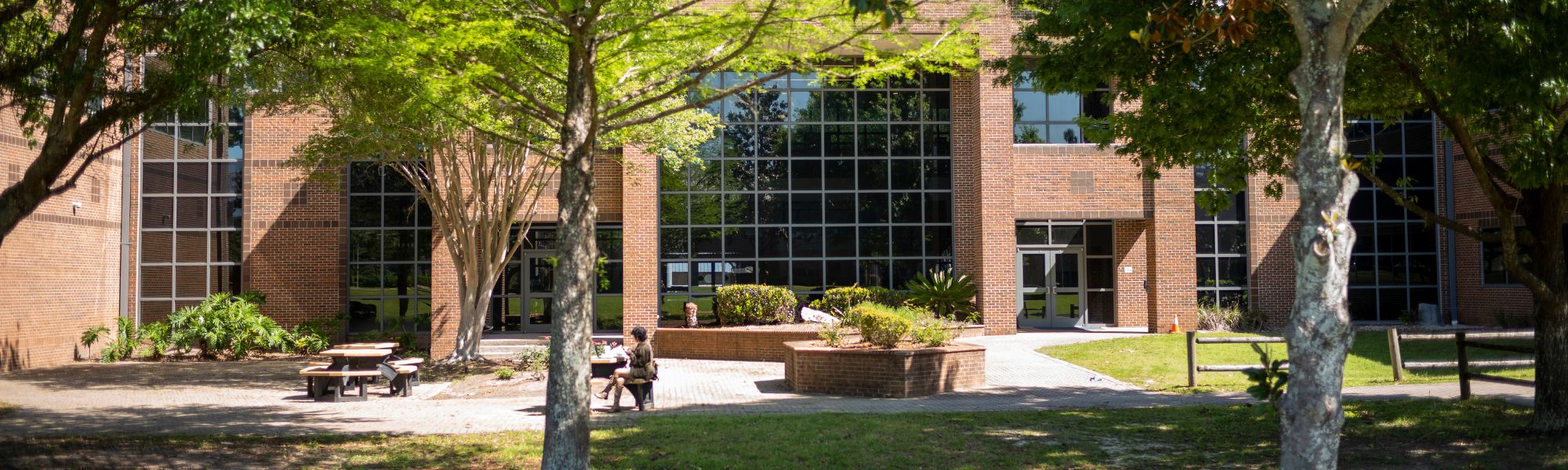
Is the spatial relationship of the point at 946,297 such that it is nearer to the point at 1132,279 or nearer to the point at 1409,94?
the point at 1132,279

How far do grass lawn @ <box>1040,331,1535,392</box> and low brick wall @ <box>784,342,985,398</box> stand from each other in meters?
2.73

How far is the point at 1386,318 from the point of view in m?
24.8

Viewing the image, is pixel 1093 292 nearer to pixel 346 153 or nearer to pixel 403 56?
pixel 346 153

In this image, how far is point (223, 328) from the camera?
20.8 metres

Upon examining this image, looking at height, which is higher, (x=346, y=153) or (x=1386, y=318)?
(x=346, y=153)

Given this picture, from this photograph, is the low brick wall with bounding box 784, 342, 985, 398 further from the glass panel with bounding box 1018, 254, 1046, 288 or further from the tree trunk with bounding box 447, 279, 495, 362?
the glass panel with bounding box 1018, 254, 1046, 288

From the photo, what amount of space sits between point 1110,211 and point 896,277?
5278 mm

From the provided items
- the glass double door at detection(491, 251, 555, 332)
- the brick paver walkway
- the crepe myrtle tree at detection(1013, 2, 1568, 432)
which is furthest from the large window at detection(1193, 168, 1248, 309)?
the glass double door at detection(491, 251, 555, 332)

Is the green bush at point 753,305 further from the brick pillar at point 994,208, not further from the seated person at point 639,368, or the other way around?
the seated person at point 639,368


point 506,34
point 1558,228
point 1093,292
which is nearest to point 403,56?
point 506,34

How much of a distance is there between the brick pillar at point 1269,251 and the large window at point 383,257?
787 inches

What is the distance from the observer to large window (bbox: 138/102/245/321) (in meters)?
22.9

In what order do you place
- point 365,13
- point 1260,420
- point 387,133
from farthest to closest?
point 387,133, point 1260,420, point 365,13

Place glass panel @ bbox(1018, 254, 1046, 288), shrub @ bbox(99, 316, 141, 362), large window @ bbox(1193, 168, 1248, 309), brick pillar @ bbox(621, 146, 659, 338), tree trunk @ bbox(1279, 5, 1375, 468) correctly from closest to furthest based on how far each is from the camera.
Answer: tree trunk @ bbox(1279, 5, 1375, 468) → shrub @ bbox(99, 316, 141, 362) → brick pillar @ bbox(621, 146, 659, 338) → large window @ bbox(1193, 168, 1248, 309) → glass panel @ bbox(1018, 254, 1046, 288)
